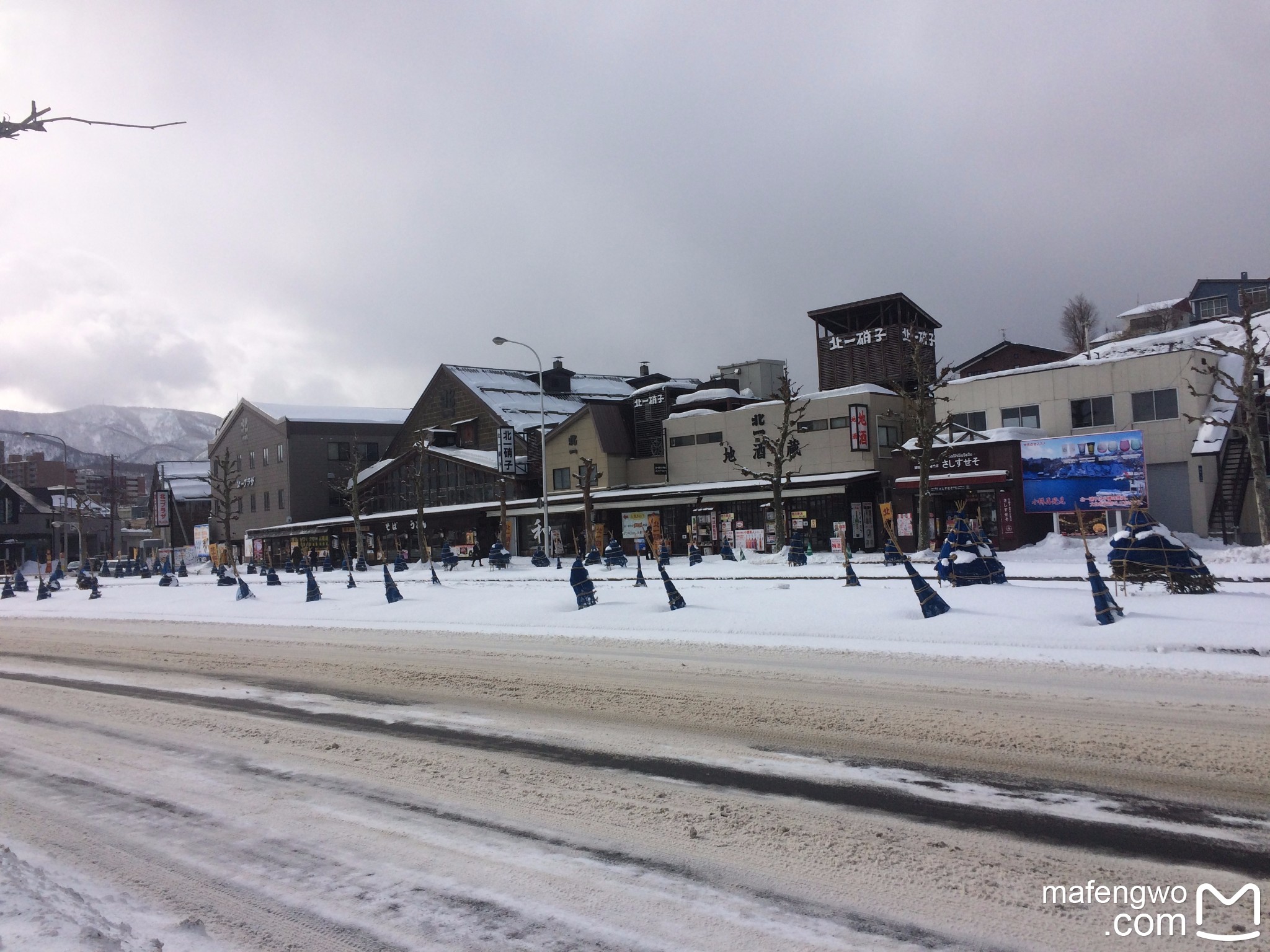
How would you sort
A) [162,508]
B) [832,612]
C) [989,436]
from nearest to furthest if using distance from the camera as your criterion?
1. [832,612]
2. [989,436]
3. [162,508]

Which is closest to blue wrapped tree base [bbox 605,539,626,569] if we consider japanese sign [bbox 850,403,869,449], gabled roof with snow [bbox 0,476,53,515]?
japanese sign [bbox 850,403,869,449]

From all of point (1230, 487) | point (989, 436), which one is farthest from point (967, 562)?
point (1230, 487)

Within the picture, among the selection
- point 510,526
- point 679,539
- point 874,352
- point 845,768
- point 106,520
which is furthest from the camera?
point 106,520

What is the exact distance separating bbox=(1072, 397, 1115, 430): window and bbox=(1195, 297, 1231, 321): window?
146 ft

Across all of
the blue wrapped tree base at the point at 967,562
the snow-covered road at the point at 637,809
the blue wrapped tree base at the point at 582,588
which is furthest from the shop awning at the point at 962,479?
the snow-covered road at the point at 637,809

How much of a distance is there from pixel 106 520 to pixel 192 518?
116 feet

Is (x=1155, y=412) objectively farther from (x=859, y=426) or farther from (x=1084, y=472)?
(x=859, y=426)

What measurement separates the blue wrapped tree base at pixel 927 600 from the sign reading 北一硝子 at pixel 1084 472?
23756 millimetres

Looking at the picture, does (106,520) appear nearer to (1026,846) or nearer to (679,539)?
(679,539)

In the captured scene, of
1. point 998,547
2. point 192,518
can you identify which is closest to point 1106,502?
point 998,547

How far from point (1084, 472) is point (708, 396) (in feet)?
68.1

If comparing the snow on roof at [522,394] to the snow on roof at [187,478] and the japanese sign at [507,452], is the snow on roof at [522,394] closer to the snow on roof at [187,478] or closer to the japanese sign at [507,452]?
the japanese sign at [507,452]

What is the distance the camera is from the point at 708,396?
49.3m

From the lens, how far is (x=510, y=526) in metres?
53.8
